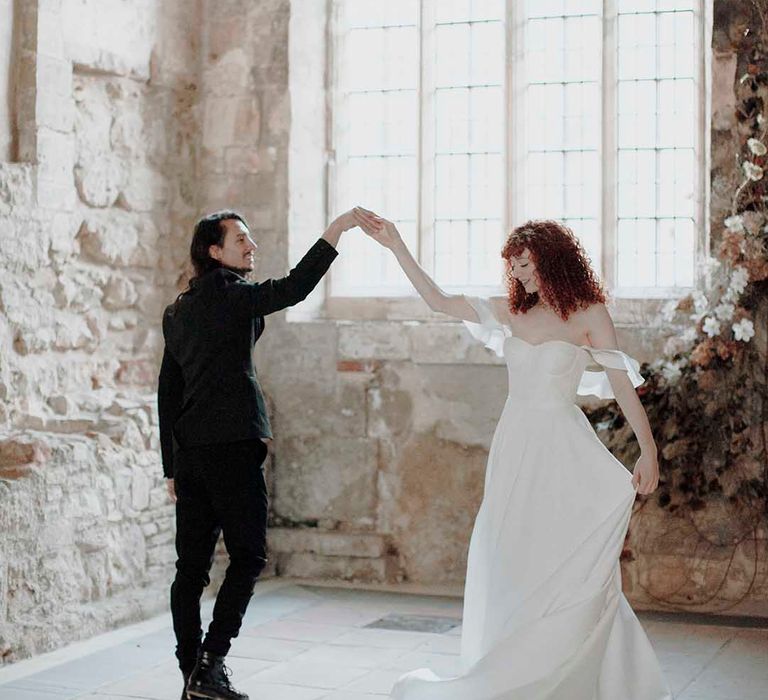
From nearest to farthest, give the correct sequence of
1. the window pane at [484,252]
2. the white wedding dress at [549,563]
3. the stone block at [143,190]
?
the white wedding dress at [549,563] < the stone block at [143,190] < the window pane at [484,252]

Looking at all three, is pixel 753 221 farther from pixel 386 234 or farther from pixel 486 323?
pixel 386 234

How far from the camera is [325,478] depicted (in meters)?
6.89

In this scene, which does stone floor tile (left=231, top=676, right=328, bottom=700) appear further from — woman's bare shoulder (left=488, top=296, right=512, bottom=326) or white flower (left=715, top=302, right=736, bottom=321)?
white flower (left=715, top=302, right=736, bottom=321)

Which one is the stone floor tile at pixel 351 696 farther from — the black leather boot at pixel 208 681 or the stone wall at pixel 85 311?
the stone wall at pixel 85 311

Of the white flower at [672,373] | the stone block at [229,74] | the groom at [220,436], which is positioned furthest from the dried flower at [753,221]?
the stone block at [229,74]

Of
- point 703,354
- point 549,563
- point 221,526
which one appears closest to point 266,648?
point 221,526

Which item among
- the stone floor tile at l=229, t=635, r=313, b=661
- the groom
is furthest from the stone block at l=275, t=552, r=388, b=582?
the groom

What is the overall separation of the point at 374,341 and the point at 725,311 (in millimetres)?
1797

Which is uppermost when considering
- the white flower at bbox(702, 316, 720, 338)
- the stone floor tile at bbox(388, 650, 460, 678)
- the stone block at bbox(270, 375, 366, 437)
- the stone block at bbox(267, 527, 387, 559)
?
the white flower at bbox(702, 316, 720, 338)

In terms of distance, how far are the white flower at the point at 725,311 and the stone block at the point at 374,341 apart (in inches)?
62.6

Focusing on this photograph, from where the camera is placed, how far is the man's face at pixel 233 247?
14.3 ft

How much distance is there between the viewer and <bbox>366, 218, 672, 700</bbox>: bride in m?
3.96

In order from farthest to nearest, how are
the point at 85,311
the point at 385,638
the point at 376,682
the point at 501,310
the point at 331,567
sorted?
the point at 331,567
the point at 85,311
the point at 385,638
the point at 376,682
the point at 501,310

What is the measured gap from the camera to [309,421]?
692 cm
